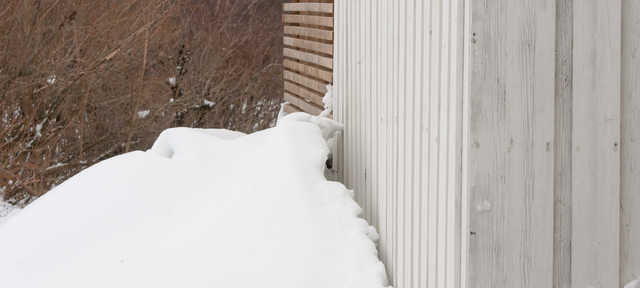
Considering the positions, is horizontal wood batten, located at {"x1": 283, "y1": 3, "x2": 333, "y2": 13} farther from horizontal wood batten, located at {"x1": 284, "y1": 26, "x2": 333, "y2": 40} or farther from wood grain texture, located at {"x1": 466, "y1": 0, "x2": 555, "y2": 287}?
wood grain texture, located at {"x1": 466, "y1": 0, "x2": 555, "y2": 287}

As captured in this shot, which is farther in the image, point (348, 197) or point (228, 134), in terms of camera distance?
point (228, 134)

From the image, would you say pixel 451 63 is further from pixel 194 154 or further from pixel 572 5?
pixel 194 154

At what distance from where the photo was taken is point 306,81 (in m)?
6.17

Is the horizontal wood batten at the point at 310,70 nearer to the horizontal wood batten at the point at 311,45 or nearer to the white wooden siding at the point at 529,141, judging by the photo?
the horizontal wood batten at the point at 311,45

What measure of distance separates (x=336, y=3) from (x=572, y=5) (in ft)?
7.24

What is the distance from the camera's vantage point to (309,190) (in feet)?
9.36

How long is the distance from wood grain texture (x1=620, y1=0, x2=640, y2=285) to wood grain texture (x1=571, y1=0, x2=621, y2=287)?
0.05 m

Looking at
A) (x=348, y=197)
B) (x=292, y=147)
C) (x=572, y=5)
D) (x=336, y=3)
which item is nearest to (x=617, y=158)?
(x=572, y=5)

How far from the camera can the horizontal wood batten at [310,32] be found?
517cm

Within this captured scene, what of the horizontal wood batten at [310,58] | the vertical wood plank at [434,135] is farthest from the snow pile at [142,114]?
the vertical wood plank at [434,135]

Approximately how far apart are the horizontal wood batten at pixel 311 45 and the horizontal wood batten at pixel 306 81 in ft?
1.02

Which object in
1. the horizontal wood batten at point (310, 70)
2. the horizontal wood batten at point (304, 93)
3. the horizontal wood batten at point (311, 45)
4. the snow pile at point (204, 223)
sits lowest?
the snow pile at point (204, 223)

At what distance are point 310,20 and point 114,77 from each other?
4684 mm

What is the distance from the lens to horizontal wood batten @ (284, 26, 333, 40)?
517 centimetres
